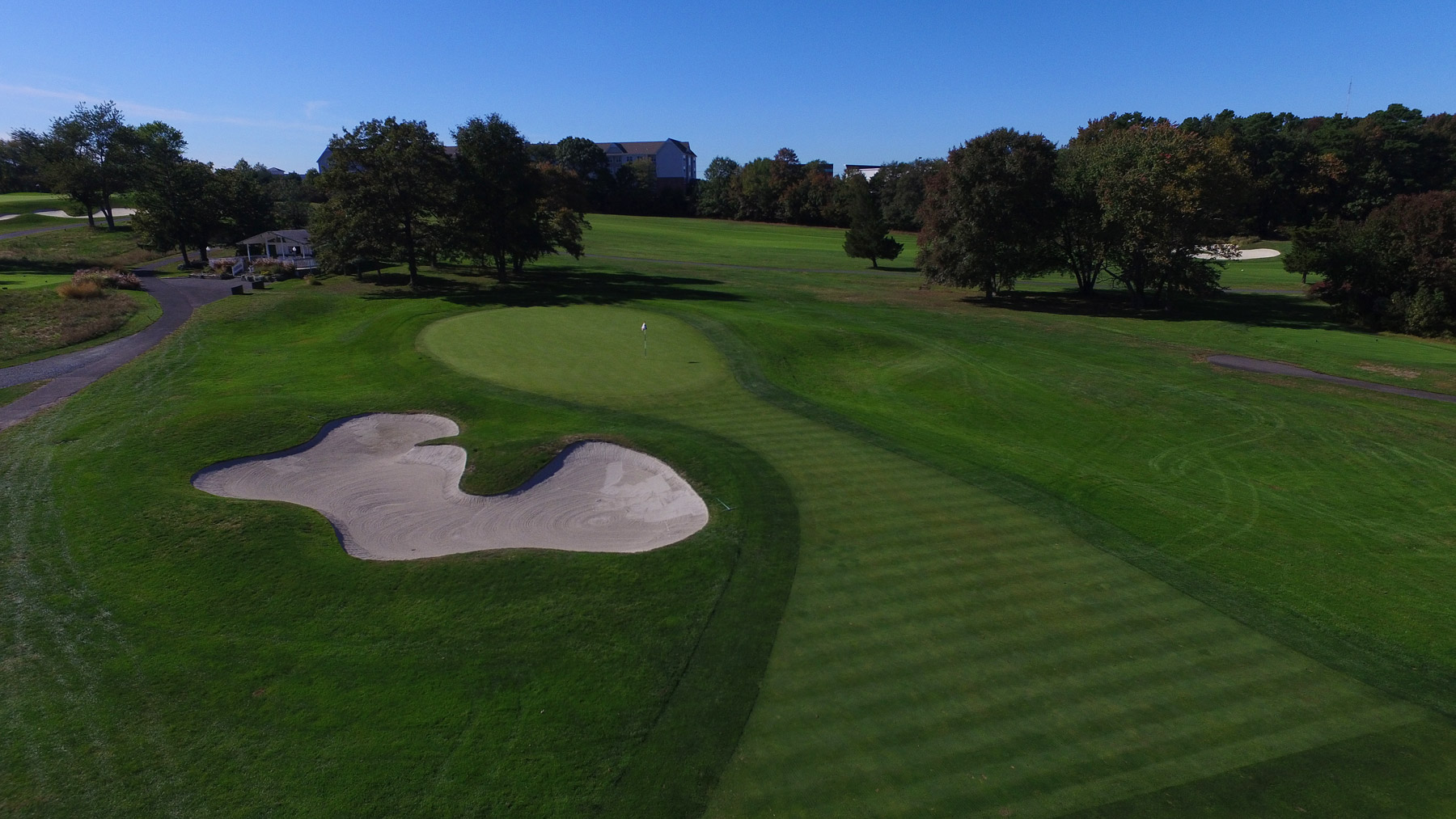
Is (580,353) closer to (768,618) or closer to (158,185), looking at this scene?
(768,618)

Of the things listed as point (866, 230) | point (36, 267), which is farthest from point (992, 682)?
point (36, 267)

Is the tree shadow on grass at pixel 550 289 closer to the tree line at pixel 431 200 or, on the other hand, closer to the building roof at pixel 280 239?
the tree line at pixel 431 200

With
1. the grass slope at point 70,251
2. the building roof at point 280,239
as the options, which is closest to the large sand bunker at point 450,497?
the building roof at point 280,239

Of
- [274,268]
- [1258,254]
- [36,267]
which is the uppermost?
[1258,254]

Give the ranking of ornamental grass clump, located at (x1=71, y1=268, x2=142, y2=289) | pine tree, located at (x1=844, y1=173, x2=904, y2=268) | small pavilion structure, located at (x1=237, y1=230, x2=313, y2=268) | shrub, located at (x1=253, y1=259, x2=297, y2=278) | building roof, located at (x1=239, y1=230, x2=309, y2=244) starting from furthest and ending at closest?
1. pine tree, located at (x1=844, y1=173, x2=904, y2=268)
2. small pavilion structure, located at (x1=237, y1=230, x2=313, y2=268)
3. building roof, located at (x1=239, y1=230, x2=309, y2=244)
4. shrub, located at (x1=253, y1=259, x2=297, y2=278)
5. ornamental grass clump, located at (x1=71, y1=268, x2=142, y2=289)

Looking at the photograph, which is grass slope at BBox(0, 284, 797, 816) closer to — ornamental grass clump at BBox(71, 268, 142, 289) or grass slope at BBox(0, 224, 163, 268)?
ornamental grass clump at BBox(71, 268, 142, 289)

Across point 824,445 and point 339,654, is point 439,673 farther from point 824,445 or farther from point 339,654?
point 824,445

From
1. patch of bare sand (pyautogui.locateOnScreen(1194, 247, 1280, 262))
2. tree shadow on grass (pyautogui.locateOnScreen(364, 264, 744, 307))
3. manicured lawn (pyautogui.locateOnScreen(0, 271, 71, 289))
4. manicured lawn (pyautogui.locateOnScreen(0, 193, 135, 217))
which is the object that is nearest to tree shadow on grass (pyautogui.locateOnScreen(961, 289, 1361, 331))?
tree shadow on grass (pyautogui.locateOnScreen(364, 264, 744, 307))
